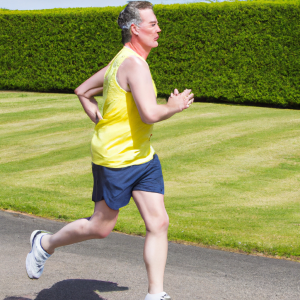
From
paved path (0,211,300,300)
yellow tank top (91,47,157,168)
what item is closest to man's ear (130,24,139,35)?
yellow tank top (91,47,157,168)

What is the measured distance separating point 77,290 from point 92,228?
1.97ft

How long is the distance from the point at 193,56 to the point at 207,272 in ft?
45.5

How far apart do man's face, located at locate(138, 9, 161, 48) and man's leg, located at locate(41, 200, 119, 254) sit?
1.08m

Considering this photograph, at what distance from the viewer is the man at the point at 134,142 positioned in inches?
112

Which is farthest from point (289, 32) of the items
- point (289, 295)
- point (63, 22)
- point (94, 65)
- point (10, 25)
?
point (289, 295)

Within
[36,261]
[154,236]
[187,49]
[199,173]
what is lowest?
[199,173]

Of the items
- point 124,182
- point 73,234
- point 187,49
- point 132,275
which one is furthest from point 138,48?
point 187,49

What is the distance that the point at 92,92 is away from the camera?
3.39m

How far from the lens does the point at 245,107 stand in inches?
619

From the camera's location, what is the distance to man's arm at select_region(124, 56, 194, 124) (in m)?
2.80

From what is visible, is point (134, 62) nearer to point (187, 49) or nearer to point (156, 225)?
point (156, 225)

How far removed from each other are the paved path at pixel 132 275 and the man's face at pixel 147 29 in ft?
5.81

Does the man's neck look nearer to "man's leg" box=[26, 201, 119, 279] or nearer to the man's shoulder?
the man's shoulder

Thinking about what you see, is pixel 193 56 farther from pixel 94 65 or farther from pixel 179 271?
pixel 179 271
